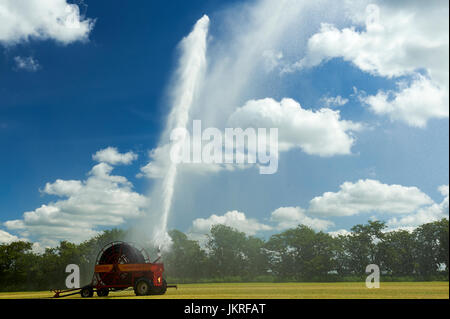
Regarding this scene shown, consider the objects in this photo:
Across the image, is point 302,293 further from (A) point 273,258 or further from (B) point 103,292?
(A) point 273,258

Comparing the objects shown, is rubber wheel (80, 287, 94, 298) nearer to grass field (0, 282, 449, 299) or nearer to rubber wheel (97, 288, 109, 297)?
rubber wheel (97, 288, 109, 297)

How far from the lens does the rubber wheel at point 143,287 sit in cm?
2888

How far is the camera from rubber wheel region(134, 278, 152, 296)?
2888 cm

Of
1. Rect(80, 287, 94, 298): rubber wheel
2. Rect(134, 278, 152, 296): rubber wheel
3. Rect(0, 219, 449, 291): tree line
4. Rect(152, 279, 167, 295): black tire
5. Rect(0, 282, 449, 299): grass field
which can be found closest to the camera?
Rect(0, 282, 449, 299): grass field

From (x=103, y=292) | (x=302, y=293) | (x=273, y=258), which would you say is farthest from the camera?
(x=273, y=258)

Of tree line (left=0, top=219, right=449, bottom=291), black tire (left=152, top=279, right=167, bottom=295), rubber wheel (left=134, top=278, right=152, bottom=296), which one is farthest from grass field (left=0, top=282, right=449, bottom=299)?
tree line (left=0, top=219, right=449, bottom=291)

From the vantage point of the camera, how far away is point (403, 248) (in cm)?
8169

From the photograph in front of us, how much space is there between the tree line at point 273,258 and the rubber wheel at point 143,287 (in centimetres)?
3864

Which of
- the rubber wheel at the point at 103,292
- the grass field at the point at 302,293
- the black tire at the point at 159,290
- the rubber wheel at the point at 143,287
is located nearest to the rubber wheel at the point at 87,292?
the rubber wheel at the point at 103,292

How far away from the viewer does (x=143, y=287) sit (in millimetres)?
29016

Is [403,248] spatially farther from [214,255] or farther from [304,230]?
[214,255]

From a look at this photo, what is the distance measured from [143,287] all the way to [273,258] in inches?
2428

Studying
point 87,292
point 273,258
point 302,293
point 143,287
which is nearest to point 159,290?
point 143,287

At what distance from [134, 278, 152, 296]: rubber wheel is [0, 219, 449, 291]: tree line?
38.6 m
